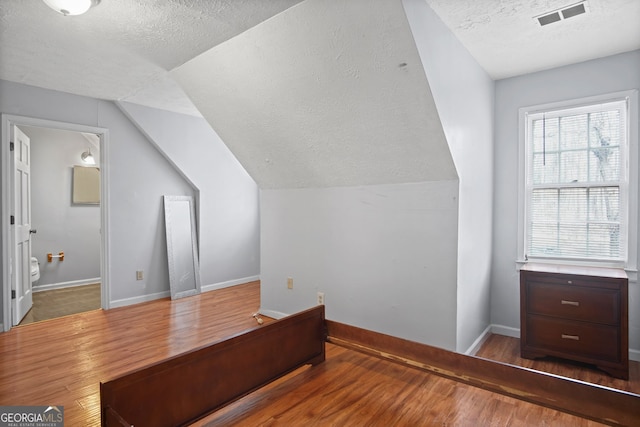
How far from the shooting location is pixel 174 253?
15.5 feet

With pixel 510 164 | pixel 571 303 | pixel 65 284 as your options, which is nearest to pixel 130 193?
pixel 65 284

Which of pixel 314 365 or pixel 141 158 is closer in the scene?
pixel 314 365

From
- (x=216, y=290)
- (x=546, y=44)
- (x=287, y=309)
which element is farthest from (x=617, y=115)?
(x=216, y=290)

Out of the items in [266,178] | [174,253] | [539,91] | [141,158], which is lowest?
[174,253]

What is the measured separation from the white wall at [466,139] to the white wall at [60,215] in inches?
214

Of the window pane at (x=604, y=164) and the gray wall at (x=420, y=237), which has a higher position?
the window pane at (x=604, y=164)

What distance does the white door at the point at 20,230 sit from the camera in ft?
11.5

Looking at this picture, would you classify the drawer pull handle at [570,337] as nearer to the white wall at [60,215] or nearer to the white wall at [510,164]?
the white wall at [510,164]

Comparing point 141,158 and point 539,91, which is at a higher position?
point 539,91

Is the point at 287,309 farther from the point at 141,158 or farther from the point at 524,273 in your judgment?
the point at 141,158

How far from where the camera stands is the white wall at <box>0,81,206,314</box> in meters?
3.88

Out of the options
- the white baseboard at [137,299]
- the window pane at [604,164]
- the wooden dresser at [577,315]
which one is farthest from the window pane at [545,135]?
the white baseboard at [137,299]

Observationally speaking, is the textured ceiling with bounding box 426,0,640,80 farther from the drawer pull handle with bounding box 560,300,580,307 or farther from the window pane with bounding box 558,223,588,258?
the drawer pull handle with bounding box 560,300,580,307

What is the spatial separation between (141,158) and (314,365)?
3.51 metres
